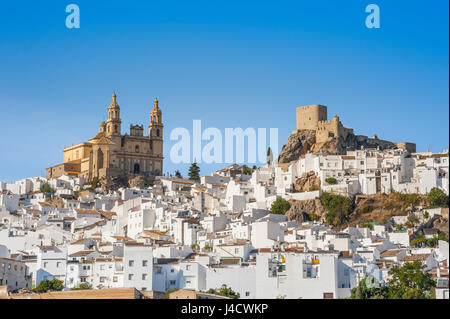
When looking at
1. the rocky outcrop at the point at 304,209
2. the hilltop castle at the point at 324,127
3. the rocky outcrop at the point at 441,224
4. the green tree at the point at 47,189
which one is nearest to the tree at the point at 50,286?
the rocky outcrop at the point at 304,209

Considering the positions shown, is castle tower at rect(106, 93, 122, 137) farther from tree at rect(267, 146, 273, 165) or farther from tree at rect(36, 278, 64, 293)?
tree at rect(36, 278, 64, 293)

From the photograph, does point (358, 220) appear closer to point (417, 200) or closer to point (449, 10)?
point (417, 200)

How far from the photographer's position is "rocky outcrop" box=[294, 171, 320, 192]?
2406 inches

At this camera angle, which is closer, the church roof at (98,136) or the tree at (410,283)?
the tree at (410,283)

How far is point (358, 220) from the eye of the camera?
56312mm

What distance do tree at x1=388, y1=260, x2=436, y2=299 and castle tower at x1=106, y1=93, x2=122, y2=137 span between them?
132 ft

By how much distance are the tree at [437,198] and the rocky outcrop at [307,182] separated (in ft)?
26.1

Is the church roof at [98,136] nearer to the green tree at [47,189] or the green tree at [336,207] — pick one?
the green tree at [47,189]

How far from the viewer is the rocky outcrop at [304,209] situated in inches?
2248

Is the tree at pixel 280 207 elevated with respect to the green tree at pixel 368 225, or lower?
elevated

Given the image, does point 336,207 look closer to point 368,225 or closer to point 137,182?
point 368,225

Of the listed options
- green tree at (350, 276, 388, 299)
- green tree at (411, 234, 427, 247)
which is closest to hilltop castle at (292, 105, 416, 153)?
green tree at (411, 234, 427, 247)

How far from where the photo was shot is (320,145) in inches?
2785
